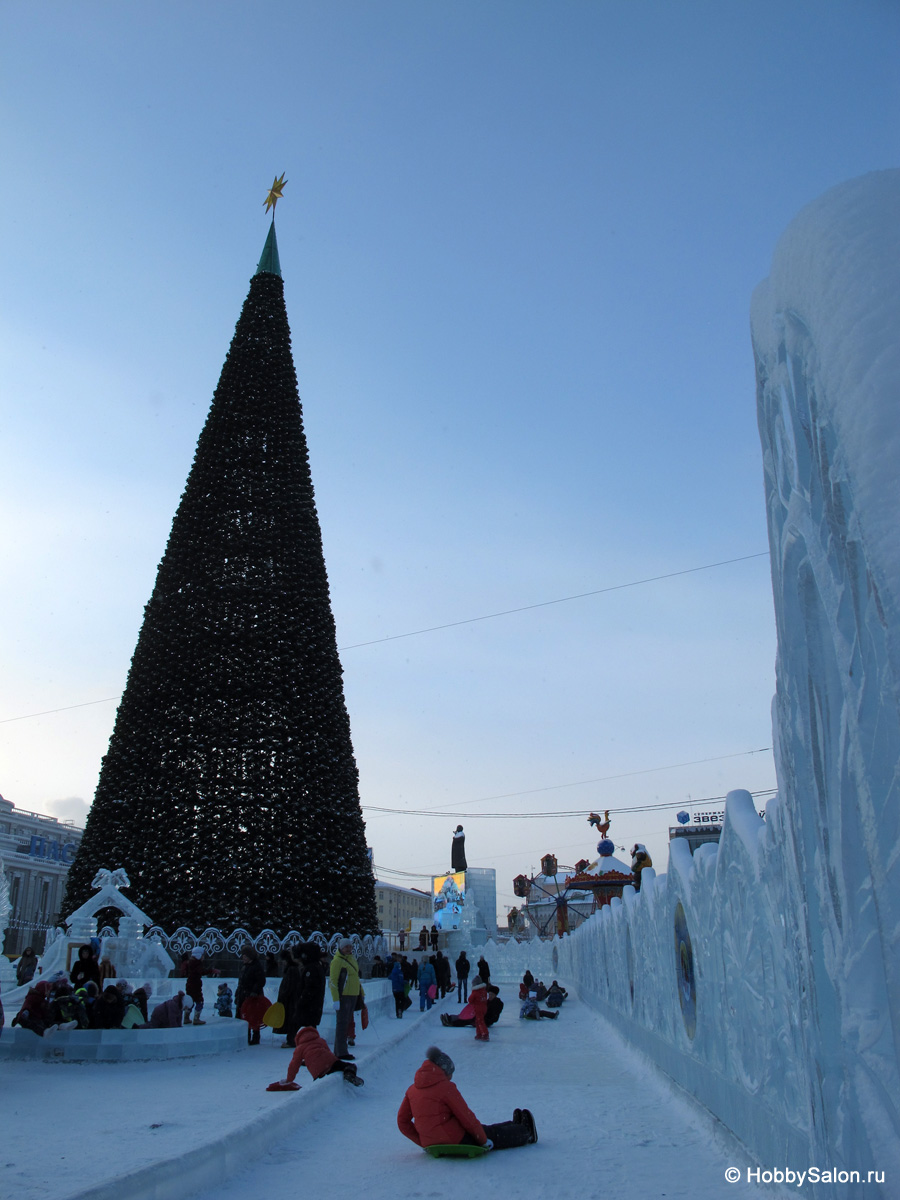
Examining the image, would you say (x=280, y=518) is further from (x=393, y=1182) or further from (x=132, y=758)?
(x=393, y=1182)

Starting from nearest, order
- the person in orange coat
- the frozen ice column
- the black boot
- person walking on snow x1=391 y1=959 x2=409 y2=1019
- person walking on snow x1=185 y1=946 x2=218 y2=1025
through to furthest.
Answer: the frozen ice column, the black boot, person walking on snow x1=185 y1=946 x2=218 y2=1025, the person in orange coat, person walking on snow x1=391 y1=959 x2=409 y2=1019

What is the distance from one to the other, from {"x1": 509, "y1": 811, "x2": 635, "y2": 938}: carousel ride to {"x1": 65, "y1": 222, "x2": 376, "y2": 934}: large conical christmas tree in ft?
38.7

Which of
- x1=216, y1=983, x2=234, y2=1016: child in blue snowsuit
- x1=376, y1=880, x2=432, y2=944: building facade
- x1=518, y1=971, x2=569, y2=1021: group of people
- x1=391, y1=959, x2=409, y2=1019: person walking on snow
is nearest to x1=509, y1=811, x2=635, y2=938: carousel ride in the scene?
x1=518, y1=971, x2=569, y2=1021: group of people

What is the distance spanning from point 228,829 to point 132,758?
2.38m

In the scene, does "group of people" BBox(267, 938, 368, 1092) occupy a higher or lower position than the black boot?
higher

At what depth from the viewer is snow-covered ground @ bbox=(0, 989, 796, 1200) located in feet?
14.1

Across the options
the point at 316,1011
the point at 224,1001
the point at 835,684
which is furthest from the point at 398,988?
the point at 835,684

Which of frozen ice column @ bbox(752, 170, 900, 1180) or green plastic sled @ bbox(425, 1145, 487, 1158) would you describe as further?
green plastic sled @ bbox(425, 1145, 487, 1158)

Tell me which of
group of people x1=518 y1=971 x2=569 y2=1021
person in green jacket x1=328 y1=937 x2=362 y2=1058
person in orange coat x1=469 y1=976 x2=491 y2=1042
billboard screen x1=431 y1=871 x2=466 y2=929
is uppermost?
billboard screen x1=431 y1=871 x2=466 y2=929

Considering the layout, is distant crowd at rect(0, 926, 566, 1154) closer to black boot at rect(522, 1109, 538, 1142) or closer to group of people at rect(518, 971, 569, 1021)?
black boot at rect(522, 1109, 538, 1142)

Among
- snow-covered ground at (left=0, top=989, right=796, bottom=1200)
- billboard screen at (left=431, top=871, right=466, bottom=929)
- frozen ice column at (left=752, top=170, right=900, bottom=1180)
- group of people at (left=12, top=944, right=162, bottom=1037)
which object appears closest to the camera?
frozen ice column at (left=752, top=170, right=900, bottom=1180)

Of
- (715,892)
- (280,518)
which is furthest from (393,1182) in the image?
(280,518)

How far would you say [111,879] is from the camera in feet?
43.0

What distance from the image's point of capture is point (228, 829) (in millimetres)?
13836
